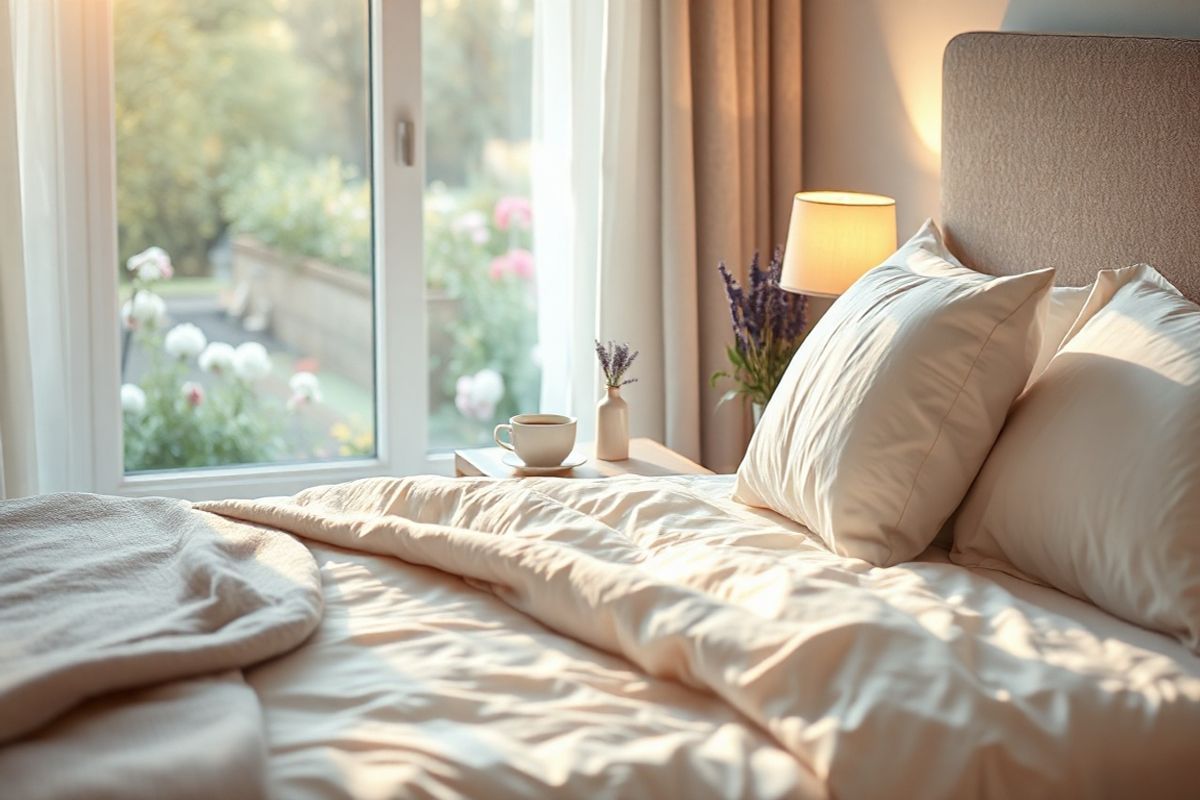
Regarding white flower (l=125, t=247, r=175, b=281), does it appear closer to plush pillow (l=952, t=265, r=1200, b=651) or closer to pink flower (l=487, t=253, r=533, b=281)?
pink flower (l=487, t=253, r=533, b=281)

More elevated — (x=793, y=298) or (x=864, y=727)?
(x=793, y=298)

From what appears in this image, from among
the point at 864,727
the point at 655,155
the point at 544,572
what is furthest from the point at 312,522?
the point at 655,155

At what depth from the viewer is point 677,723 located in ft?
4.69

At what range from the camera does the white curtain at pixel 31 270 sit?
3139mm

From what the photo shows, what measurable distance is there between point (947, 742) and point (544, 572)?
1.88 feet

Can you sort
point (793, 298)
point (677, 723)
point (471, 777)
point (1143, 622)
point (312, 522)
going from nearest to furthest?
point (471, 777) < point (677, 723) < point (1143, 622) < point (312, 522) < point (793, 298)

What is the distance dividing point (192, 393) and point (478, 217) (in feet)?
3.10

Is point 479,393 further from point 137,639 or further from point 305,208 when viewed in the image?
point 137,639

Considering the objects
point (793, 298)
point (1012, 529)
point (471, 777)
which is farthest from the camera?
point (793, 298)

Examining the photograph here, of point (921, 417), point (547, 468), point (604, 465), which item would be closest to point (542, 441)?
point (547, 468)

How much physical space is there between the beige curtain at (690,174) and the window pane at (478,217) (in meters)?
0.30

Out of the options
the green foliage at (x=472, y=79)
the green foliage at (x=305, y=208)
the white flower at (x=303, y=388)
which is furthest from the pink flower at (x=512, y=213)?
the white flower at (x=303, y=388)

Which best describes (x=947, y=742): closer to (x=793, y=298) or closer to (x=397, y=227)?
(x=793, y=298)

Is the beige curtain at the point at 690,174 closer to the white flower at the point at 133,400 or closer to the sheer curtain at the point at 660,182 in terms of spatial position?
the sheer curtain at the point at 660,182
